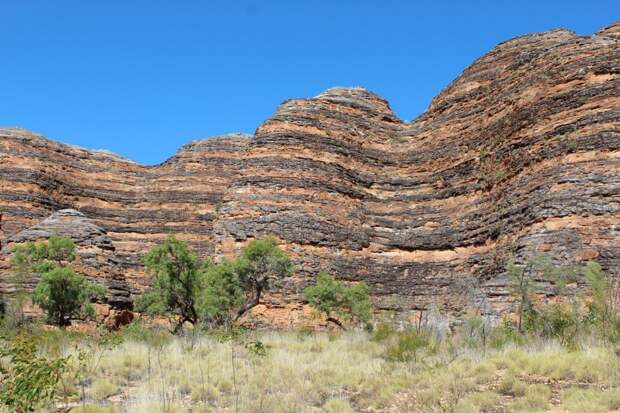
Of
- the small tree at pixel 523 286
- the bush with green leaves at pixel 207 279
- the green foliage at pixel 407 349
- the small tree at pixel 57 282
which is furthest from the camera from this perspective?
the bush with green leaves at pixel 207 279

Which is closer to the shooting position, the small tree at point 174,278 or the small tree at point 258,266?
the small tree at point 174,278

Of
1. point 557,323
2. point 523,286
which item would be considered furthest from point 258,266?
point 557,323

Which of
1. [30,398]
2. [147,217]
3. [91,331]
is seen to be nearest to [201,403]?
[30,398]

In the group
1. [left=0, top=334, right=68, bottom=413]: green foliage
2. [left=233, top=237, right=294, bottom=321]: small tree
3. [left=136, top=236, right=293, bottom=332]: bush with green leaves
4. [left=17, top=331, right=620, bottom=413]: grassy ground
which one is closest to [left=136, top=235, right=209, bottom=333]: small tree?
[left=136, top=236, right=293, bottom=332]: bush with green leaves

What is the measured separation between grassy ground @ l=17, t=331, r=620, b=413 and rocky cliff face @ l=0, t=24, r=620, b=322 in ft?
31.2

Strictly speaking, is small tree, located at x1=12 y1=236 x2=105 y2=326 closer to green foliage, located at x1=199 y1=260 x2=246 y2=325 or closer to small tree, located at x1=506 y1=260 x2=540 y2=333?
green foliage, located at x1=199 y1=260 x2=246 y2=325

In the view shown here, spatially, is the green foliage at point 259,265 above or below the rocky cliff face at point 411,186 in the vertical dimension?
below

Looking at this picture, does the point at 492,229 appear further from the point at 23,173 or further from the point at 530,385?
the point at 23,173

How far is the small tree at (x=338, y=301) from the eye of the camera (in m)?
24.8

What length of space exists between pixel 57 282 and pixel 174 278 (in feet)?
13.4

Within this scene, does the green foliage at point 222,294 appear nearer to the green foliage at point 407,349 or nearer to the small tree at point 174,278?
the small tree at point 174,278

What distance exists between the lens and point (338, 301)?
25.3 m

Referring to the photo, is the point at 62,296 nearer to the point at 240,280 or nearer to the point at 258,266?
the point at 240,280

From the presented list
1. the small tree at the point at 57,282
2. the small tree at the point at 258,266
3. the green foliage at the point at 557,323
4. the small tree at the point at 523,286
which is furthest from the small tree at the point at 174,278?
the green foliage at the point at 557,323
